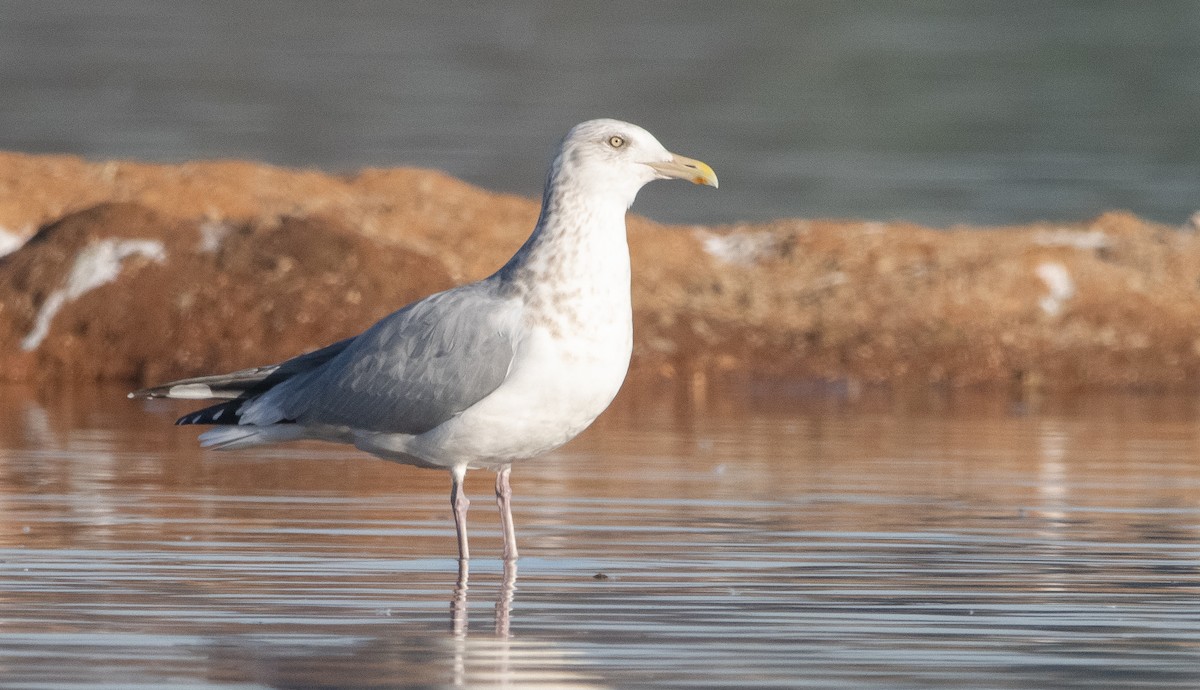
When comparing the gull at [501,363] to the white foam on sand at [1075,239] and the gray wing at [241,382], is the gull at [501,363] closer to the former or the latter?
the gray wing at [241,382]

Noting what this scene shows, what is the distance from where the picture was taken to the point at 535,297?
8305mm

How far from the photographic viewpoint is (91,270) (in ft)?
78.3

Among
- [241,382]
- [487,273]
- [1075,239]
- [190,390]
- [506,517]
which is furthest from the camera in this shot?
[1075,239]

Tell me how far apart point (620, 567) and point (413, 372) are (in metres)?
1.11

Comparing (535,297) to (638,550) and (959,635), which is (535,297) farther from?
(959,635)

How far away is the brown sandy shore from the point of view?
23406mm

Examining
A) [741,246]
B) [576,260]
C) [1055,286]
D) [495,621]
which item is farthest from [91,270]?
[495,621]

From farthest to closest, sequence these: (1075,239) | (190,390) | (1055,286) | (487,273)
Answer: (1075,239), (1055,286), (487,273), (190,390)

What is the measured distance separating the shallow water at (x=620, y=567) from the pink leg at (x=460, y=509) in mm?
127

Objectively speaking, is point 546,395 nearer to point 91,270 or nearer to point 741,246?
point 91,270

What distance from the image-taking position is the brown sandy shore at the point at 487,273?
2341 centimetres

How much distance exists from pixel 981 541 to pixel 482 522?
7.33 ft

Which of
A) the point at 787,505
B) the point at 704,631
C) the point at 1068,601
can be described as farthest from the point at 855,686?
the point at 787,505

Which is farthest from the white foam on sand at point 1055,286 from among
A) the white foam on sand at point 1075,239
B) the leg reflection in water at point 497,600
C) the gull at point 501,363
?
the leg reflection in water at point 497,600
